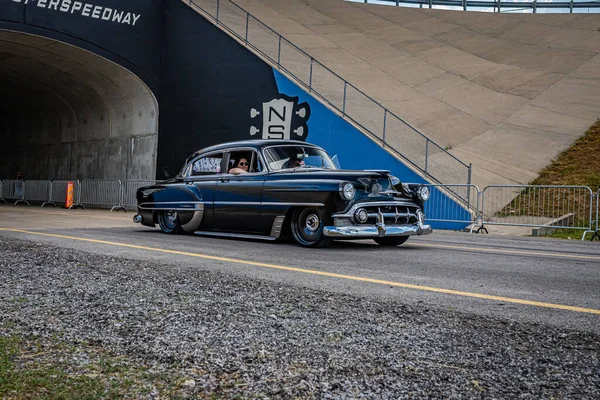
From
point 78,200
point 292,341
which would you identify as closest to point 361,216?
point 292,341

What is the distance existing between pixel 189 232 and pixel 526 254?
5.81m

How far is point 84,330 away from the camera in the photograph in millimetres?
3568

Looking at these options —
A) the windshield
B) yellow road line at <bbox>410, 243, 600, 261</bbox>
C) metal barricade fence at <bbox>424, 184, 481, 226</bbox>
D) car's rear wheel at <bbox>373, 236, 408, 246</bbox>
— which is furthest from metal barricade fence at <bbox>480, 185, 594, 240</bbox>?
the windshield

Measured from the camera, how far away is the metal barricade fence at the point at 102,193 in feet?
78.5

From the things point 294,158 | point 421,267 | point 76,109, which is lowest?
point 421,267

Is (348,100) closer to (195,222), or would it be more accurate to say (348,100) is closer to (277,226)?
(195,222)

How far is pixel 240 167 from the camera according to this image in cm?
1016

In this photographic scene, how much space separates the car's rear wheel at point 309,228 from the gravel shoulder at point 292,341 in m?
3.48

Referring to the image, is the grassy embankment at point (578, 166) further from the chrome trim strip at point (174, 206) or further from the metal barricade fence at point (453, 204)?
the chrome trim strip at point (174, 206)

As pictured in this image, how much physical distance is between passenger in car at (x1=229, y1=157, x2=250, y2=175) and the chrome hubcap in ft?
5.45

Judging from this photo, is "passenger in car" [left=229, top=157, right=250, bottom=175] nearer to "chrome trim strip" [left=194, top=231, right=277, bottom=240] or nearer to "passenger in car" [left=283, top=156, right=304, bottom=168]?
"passenger in car" [left=283, top=156, right=304, bottom=168]

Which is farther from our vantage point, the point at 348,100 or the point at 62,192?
the point at 62,192

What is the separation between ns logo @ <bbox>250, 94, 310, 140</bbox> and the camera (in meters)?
20.0

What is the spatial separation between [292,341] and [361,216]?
5.17 m
